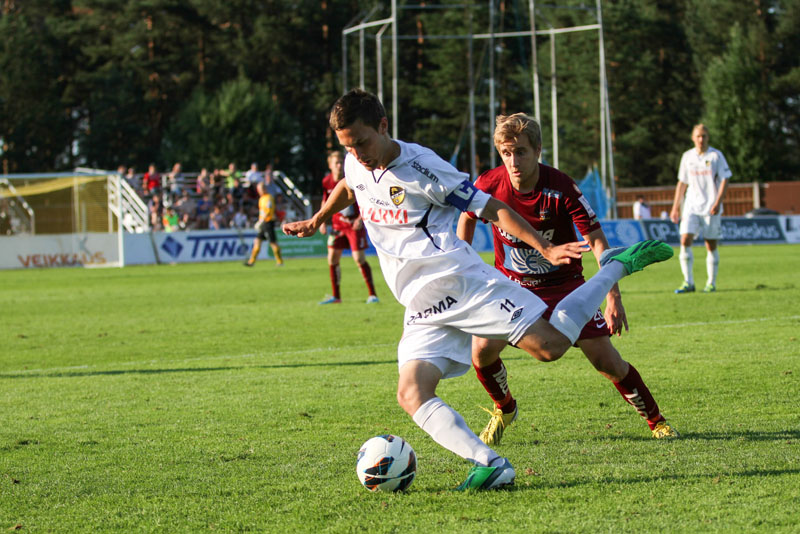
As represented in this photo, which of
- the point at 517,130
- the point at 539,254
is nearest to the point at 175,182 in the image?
the point at 539,254

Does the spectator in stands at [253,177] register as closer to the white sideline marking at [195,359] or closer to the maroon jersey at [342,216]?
the maroon jersey at [342,216]

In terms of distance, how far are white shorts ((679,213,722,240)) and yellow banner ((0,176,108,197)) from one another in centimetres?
2213

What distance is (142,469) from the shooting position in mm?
4820

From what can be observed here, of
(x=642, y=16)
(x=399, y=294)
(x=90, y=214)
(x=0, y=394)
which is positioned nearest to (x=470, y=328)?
(x=399, y=294)

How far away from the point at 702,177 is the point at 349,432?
9968mm

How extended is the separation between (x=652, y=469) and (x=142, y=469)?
246 centimetres

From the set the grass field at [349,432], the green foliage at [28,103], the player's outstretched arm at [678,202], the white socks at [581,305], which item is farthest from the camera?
the green foliage at [28,103]

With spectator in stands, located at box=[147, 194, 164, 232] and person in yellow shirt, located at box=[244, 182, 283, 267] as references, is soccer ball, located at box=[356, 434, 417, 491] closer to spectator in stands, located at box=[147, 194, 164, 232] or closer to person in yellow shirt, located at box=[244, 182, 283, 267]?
person in yellow shirt, located at box=[244, 182, 283, 267]

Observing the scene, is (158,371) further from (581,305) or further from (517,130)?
(581,305)

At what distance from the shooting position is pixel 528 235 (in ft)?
13.9

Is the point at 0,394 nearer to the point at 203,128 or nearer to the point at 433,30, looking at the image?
the point at 203,128

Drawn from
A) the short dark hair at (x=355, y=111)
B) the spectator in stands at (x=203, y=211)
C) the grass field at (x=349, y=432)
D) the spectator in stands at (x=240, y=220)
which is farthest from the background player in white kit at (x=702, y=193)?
the spectator in stands at (x=203, y=211)

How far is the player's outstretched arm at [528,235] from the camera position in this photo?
4176mm

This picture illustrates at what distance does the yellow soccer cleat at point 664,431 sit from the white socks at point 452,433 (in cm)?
138
